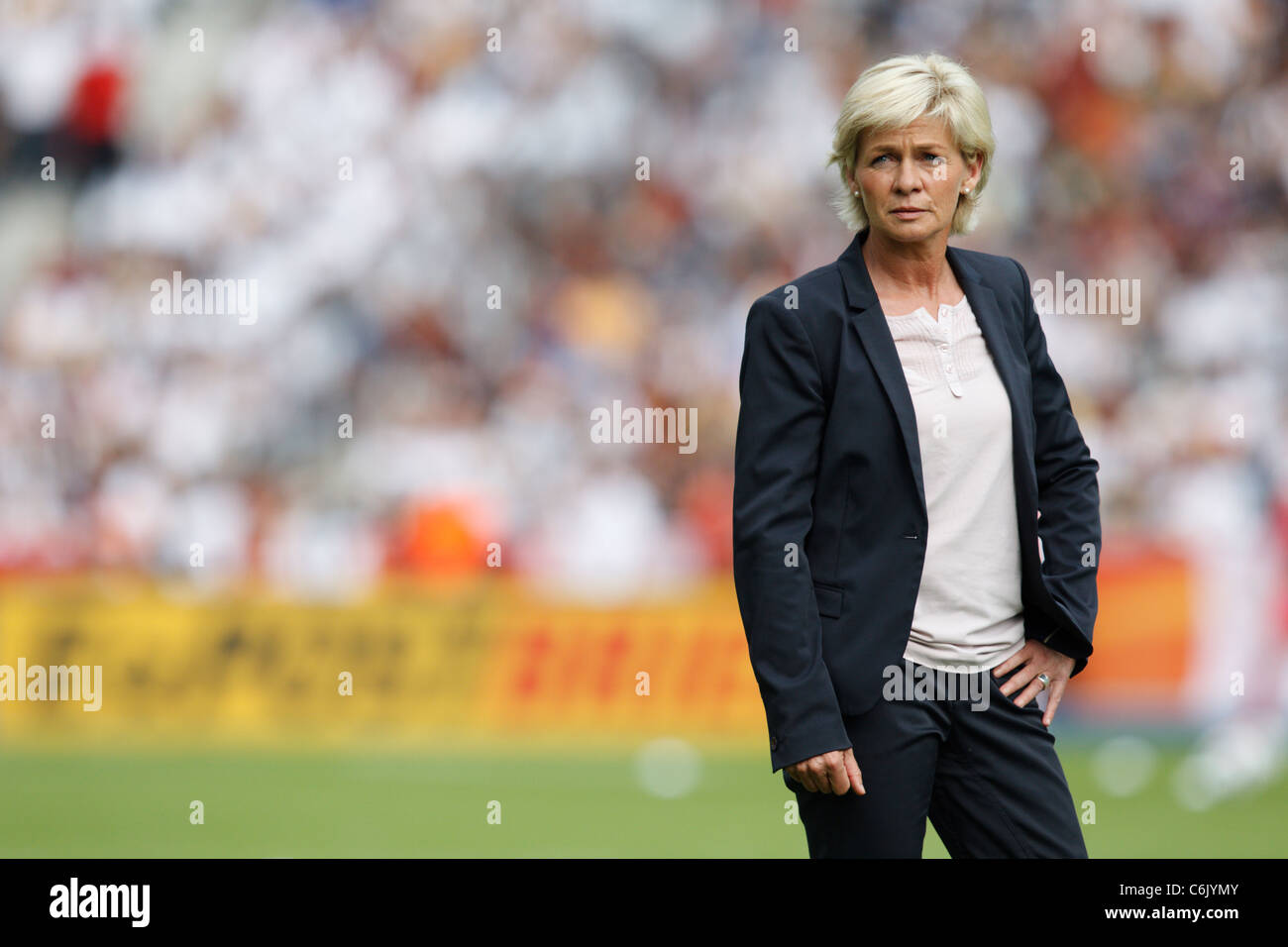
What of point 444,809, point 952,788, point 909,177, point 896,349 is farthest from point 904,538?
point 444,809

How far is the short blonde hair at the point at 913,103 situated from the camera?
292 cm

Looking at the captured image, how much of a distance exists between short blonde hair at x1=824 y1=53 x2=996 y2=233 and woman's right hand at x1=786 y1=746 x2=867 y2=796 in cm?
105

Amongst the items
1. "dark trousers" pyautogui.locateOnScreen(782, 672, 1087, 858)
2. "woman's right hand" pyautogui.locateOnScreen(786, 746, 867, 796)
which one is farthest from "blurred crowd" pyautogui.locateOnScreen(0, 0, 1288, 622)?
"woman's right hand" pyautogui.locateOnScreen(786, 746, 867, 796)

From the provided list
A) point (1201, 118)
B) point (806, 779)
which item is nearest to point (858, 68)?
point (1201, 118)

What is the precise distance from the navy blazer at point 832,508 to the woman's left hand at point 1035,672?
0.06m

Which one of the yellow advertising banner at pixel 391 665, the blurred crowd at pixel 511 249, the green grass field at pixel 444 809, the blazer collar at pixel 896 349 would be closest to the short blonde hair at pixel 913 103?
the blazer collar at pixel 896 349

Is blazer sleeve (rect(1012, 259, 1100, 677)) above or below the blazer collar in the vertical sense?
below

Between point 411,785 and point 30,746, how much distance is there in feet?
7.69

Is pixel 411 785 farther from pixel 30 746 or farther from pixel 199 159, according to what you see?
pixel 199 159

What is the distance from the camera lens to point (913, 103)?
9.57 ft

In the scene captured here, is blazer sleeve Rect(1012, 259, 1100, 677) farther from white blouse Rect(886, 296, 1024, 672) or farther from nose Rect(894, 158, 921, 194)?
nose Rect(894, 158, 921, 194)

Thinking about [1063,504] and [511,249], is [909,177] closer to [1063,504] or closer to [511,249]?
[1063,504]

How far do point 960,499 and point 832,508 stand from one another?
234mm

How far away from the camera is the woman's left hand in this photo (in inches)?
120
